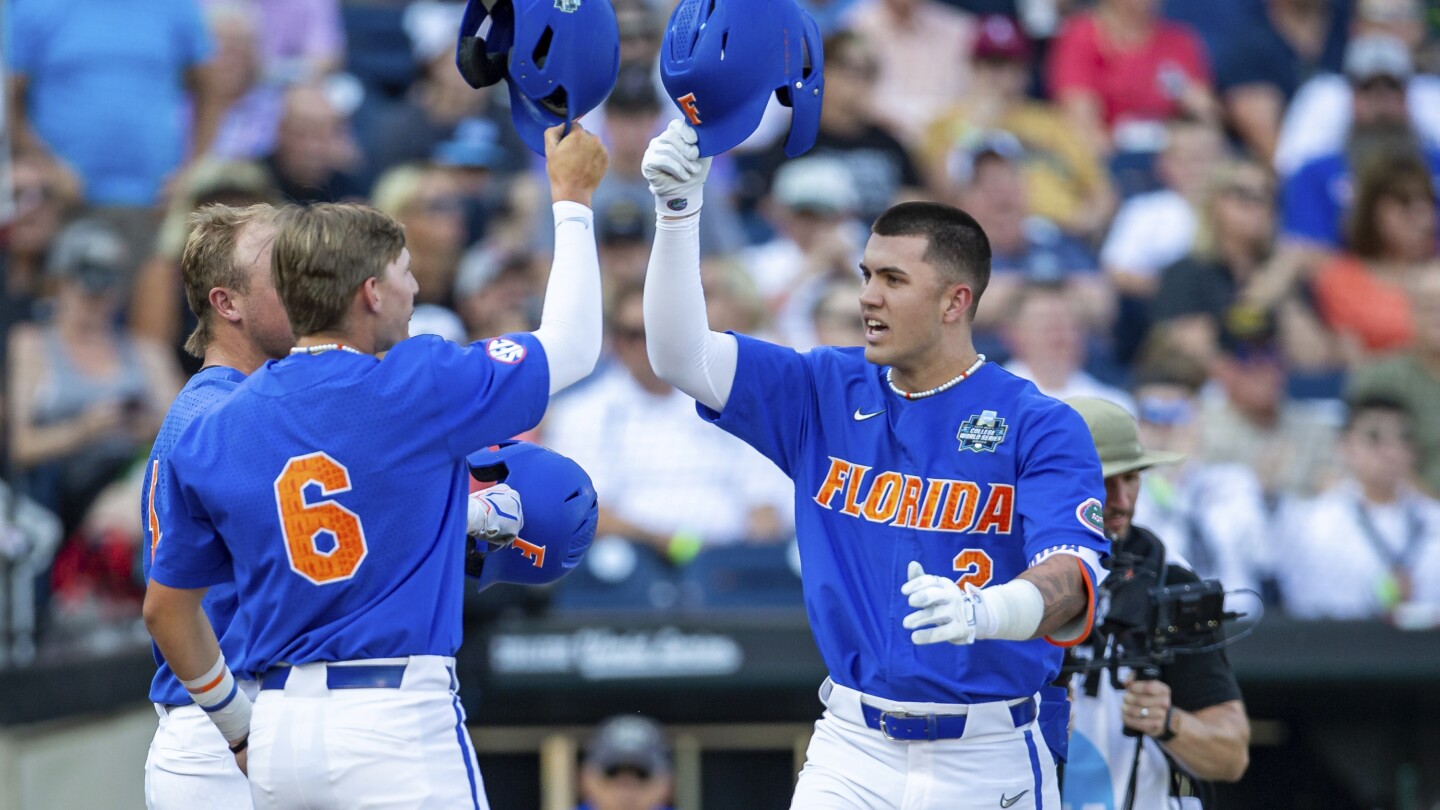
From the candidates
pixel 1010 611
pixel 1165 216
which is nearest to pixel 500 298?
pixel 1165 216

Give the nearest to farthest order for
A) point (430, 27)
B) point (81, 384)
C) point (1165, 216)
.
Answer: point (81, 384) → point (1165, 216) → point (430, 27)

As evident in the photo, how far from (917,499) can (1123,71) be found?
6.15 metres

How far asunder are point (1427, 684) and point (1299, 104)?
10.8 feet

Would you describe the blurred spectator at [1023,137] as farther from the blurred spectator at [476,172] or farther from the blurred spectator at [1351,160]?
the blurred spectator at [476,172]

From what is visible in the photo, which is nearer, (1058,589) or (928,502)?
(1058,589)

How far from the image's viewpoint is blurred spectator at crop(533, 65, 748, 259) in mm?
8469

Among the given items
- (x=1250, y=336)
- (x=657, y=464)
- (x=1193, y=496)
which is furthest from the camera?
(x=1250, y=336)

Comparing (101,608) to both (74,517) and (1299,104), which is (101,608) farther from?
(1299,104)

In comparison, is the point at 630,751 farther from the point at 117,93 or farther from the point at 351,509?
the point at 117,93

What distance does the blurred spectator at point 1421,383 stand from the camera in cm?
788

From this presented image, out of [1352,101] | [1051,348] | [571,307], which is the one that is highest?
[1352,101]

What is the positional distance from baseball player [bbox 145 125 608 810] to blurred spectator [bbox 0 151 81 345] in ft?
13.5

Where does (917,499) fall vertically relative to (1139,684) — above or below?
above

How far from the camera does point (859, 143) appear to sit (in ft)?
29.2
